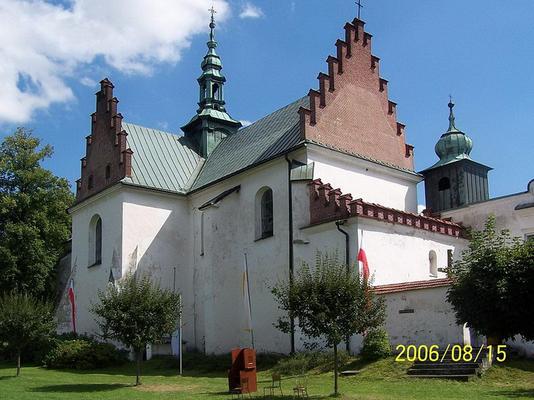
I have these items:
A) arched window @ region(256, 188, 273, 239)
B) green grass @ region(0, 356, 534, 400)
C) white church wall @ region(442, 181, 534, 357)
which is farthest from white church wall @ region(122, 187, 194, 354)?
white church wall @ region(442, 181, 534, 357)

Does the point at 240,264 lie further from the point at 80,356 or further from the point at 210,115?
the point at 210,115

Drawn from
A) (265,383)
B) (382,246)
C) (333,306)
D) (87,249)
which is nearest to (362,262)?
(382,246)

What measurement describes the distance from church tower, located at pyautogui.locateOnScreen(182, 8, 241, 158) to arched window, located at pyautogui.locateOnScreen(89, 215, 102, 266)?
295 inches

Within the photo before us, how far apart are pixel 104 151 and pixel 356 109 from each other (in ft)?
48.8

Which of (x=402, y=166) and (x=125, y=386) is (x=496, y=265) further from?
(x=402, y=166)

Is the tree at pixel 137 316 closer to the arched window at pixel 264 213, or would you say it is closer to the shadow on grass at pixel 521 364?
the arched window at pixel 264 213

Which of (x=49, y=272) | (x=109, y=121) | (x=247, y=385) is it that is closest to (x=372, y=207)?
(x=247, y=385)

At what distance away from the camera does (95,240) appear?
4050cm

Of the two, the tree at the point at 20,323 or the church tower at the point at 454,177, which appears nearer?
the tree at the point at 20,323

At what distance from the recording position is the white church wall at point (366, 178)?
3161 centimetres

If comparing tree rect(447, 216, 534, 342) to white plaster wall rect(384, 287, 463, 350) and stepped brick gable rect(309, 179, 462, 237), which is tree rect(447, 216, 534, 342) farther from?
stepped brick gable rect(309, 179, 462, 237)

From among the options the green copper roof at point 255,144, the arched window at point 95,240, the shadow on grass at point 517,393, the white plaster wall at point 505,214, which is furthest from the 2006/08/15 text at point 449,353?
the arched window at point 95,240

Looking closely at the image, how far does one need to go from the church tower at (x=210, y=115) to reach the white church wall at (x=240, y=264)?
7.84m

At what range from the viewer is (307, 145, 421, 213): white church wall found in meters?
31.6
